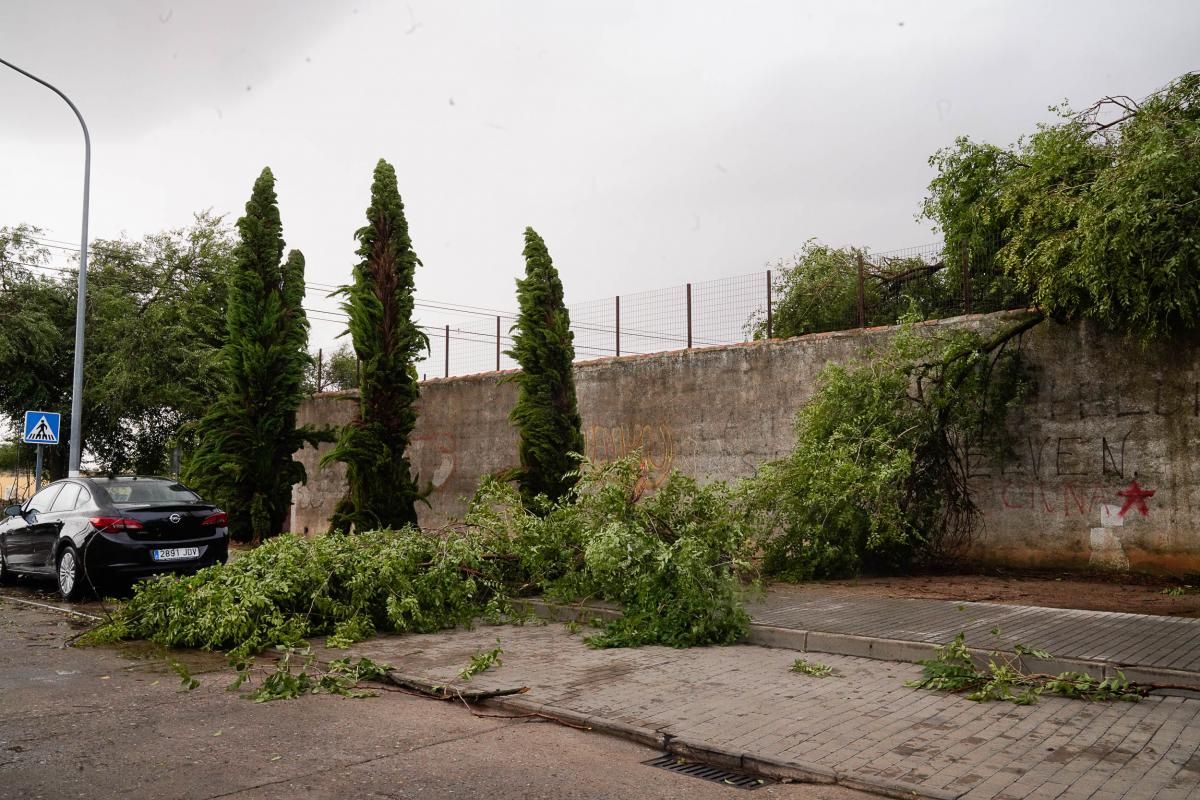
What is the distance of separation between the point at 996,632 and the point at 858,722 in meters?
2.52

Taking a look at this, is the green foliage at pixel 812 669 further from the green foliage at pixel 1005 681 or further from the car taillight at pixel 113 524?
the car taillight at pixel 113 524

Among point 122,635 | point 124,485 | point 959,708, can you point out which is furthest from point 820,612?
point 124,485

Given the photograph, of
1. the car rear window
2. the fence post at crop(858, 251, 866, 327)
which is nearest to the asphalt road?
the car rear window

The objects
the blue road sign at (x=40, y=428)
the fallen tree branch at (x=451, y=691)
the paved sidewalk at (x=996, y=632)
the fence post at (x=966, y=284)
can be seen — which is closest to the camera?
→ the fallen tree branch at (x=451, y=691)

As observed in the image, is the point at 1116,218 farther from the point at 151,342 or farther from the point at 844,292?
the point at 151,342

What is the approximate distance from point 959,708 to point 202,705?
16.9ft

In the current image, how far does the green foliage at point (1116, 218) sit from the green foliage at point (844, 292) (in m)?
1.59

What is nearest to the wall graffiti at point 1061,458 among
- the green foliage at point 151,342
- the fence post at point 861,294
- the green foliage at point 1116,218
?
the green foliage at point 1116,218

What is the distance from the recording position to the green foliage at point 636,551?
28.0 ft

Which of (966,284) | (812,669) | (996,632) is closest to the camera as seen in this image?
(812,669)

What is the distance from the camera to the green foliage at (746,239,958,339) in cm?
1428

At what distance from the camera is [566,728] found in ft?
18.7

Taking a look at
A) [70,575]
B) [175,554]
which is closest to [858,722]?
[175,554]

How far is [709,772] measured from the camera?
488cm
